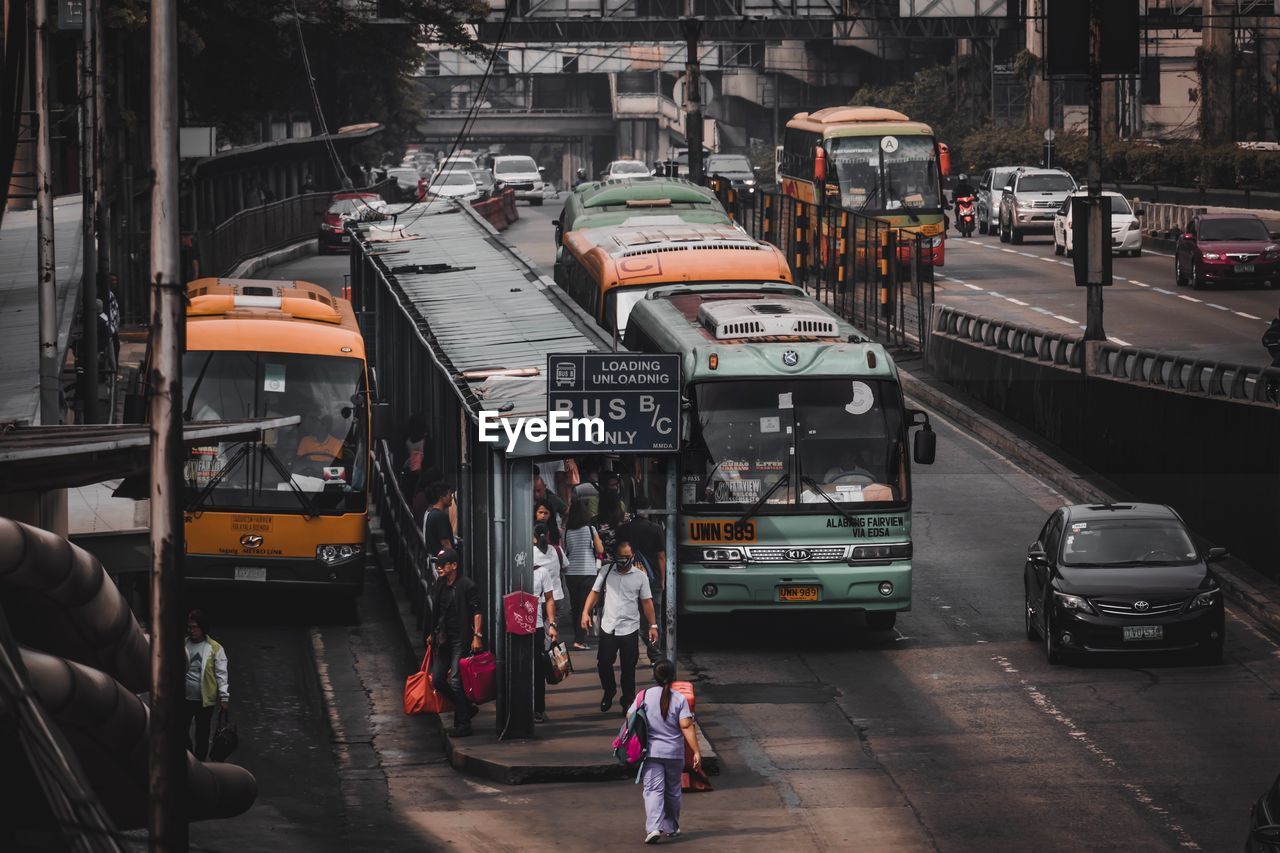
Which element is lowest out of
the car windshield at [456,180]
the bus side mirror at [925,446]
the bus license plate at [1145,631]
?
the bus license plate at [1145,631]

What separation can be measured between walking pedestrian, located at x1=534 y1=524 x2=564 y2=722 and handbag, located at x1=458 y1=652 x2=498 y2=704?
1.36 ft

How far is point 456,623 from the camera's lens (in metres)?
18.1

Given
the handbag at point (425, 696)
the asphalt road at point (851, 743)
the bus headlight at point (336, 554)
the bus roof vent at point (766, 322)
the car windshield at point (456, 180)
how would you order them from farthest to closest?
the car windshield at point (456, 180)
the bus headlight at point (336, 554)
the bus roof vent at point (766, 322)
the handbag at point (425, 696)
the asphalt road at point (851, 743)

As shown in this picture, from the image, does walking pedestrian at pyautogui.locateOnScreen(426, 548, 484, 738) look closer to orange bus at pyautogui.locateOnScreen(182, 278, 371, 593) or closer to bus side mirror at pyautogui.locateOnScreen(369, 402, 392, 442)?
orange bus at pyautogui.locateOnScreen(182, 278, 371, 593)

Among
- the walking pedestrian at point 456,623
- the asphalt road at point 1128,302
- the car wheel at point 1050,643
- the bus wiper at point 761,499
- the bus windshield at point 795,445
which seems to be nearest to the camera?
the walking pedestrian at point 456,623

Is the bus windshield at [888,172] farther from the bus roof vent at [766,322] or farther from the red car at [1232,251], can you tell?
the bus roof vent at [766,322]

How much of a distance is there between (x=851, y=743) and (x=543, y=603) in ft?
10.2

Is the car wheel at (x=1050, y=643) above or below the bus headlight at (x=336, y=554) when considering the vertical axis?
below

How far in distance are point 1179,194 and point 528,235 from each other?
66.5 ft

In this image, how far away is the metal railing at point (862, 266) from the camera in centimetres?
4028

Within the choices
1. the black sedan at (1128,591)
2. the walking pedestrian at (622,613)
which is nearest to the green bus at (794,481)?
the black sedan at (1128,591)

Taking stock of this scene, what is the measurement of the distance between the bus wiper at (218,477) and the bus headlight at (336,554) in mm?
1206

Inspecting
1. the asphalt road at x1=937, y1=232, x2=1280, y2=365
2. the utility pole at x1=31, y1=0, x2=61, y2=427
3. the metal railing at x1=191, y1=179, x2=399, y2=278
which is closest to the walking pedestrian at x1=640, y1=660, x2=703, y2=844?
the utility pole at x1=31, y1=0, x2=61, y2=427

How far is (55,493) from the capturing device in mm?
15883
